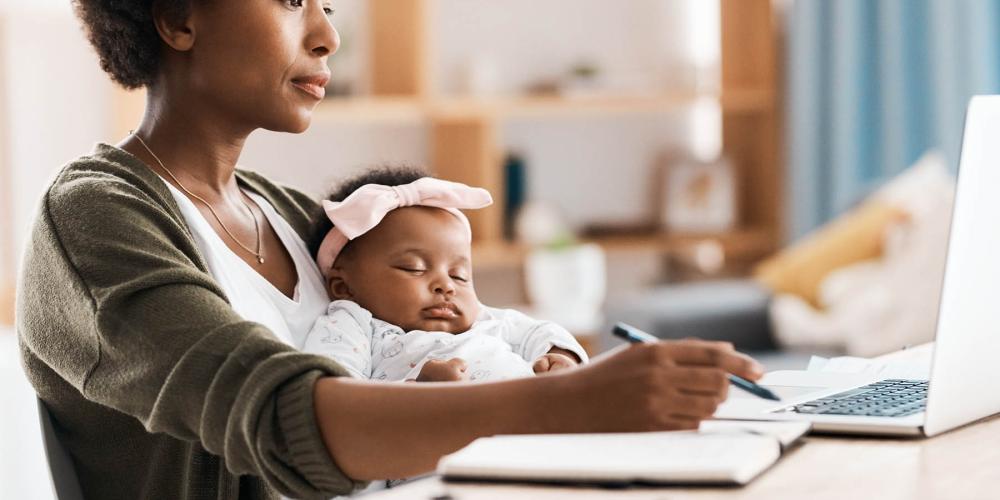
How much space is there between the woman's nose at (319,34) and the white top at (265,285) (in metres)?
0.23

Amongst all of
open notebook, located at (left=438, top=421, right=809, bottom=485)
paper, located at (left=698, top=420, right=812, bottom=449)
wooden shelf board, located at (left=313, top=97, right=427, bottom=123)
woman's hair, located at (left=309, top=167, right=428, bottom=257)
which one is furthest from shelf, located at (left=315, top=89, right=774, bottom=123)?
open notebook, located at (left=438, top=421, right=809, bottom=485)

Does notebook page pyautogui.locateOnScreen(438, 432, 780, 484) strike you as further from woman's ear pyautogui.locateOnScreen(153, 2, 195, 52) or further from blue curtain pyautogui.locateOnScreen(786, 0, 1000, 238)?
blue curtain pyautogui.locateOnScreen(786, 0, 1000, 238)

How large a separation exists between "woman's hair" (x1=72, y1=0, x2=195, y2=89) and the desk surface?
0.73 m

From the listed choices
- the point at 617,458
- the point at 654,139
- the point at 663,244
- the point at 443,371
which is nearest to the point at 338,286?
the point at 443,371

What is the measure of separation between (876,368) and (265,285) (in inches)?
28.0

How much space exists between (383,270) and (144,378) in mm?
497

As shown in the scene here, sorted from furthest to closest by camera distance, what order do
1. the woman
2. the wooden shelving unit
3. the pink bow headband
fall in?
the wooden shelving unit, the pink bow headband, the woman

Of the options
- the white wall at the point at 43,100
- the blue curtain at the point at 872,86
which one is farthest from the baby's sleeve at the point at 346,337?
the blue curtain at the point at 872,86

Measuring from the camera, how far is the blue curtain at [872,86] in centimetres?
419

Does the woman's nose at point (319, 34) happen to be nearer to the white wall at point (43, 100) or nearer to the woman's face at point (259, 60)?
the woman's face at point (259, 60)

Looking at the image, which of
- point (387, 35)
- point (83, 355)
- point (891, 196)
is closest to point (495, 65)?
Answer: point (387, 35)

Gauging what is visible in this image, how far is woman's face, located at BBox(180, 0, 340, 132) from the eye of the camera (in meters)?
1.47

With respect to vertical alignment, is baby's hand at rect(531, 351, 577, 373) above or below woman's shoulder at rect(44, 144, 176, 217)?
below

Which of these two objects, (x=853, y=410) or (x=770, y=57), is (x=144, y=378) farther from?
(x=770, y=57)
